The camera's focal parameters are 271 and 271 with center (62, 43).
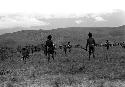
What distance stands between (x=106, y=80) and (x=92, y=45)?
11.1 metres

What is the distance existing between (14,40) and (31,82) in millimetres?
154937

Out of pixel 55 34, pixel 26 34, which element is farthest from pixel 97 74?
pixel 26 34

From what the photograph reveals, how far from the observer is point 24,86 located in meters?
12.6

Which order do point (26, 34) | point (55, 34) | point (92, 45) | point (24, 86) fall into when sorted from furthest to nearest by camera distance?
point (26, 34)
point (55, 34)
point (92, 45)
point (24, 86)

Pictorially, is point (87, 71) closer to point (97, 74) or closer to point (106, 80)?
point (97, 74)

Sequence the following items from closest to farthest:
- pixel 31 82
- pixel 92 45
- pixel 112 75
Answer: pixel 31 82, pixel 112 75, pixel 92 45

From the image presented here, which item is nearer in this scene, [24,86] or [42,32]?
[24,86]

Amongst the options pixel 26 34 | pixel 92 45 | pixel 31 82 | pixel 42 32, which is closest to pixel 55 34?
pixel 42 32

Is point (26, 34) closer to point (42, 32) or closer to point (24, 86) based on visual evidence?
point (42, 32)

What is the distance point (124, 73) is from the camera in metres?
15.0

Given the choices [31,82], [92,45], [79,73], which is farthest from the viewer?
[92,45]

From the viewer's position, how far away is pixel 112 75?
14.5m

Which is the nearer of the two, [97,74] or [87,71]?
[97,74]

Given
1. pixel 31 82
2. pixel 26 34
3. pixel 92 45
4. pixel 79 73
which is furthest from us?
pixel 26 34
